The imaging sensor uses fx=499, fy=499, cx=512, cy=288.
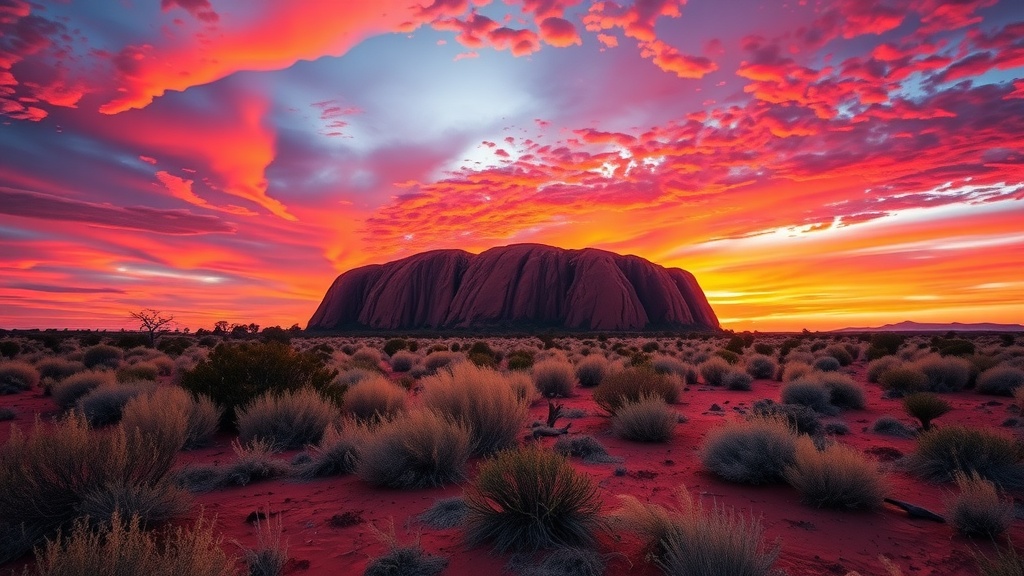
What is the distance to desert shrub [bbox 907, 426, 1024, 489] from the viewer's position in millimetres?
6492

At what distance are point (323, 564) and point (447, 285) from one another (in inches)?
3404

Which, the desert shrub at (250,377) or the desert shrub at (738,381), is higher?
the desert shrub at (250,377)

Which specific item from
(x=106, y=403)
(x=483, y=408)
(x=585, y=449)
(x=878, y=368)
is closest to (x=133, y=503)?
(x=483, y=408)

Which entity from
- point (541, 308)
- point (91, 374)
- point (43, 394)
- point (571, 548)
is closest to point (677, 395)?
point (571, 548)

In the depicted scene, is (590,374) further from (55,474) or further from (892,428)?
(55,474)

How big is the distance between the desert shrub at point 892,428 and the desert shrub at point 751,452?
13.2 feet

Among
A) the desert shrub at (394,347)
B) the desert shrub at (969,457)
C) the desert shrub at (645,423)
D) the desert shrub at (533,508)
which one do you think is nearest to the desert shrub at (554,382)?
the desert shrub at (645,423)

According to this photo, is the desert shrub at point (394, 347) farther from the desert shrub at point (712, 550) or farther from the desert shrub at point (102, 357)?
the desert shrub at point (712, 550)

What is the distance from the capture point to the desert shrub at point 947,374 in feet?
47.4

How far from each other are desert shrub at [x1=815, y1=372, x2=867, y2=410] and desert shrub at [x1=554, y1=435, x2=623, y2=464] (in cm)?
728

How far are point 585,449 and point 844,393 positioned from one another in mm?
8193

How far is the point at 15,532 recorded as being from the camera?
14.6 ft

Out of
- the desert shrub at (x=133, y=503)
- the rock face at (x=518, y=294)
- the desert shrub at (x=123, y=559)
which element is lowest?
the desert shrub at (x=133, y=503)

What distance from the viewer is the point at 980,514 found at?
4.97m
